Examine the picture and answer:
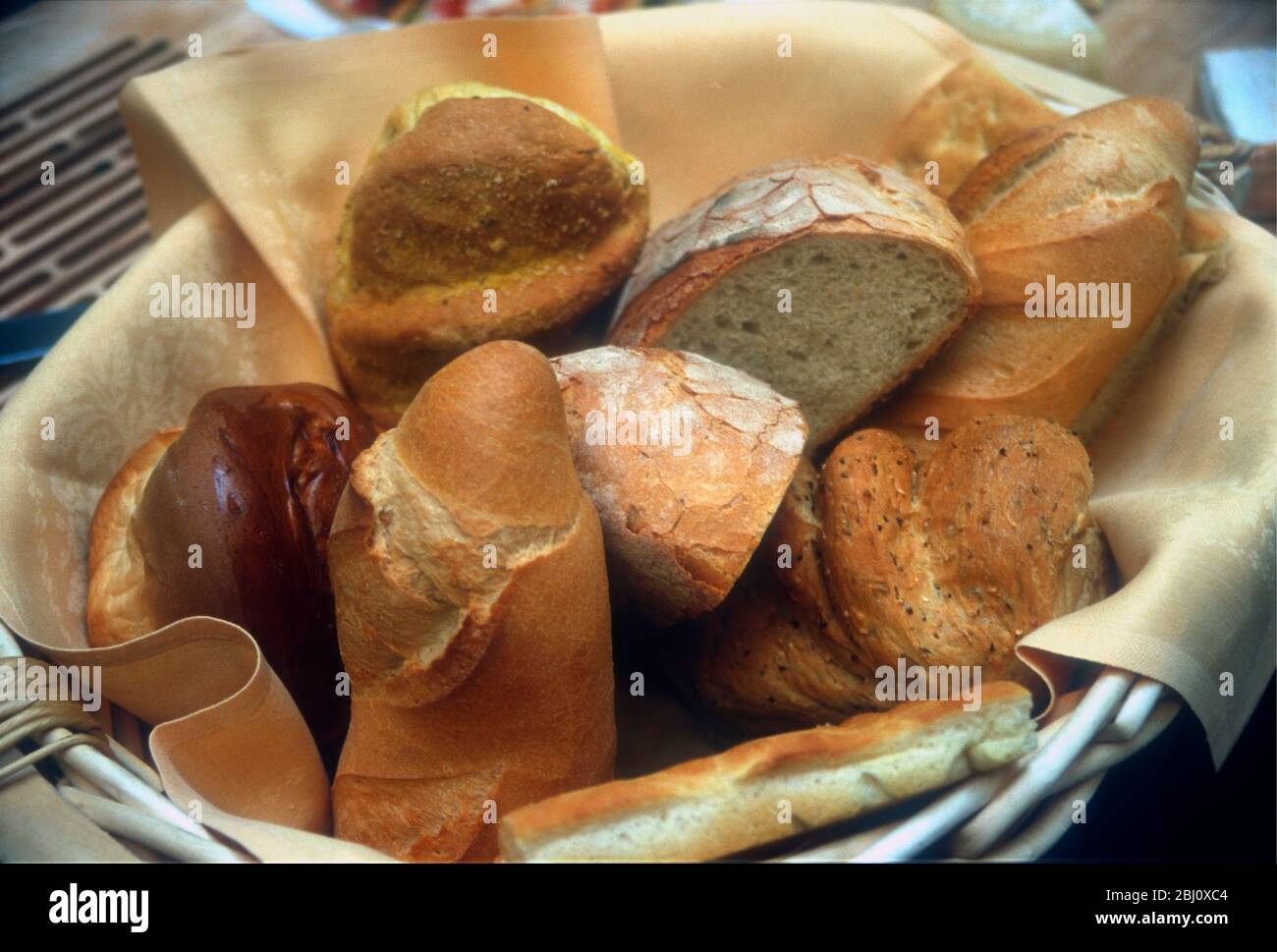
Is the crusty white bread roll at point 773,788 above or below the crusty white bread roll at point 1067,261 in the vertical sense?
below

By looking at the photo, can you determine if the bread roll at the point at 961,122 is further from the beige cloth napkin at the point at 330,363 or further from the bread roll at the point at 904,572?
the bread roll at the point at 904,572

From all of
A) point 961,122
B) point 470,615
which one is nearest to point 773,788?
point 470,615

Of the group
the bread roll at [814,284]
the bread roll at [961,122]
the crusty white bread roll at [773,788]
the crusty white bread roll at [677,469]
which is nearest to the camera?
the crusty white bread roll at [773,788]

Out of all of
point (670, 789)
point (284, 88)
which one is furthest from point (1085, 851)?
point (284, 88)

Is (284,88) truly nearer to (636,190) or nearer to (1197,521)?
(636,190)

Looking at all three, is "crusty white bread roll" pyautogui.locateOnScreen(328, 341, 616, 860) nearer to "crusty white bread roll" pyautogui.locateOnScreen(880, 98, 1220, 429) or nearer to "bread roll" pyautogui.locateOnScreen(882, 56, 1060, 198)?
"crusty white bread roll" pyautogui.locateOnScreen(880, 98, 1220, 429)

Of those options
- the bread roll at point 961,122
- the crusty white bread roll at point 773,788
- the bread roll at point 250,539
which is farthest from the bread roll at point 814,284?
the crusty white bread roll at point 773,788
